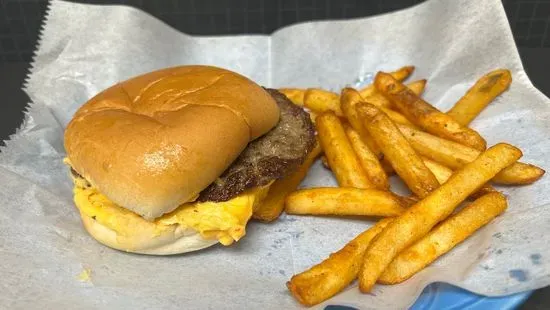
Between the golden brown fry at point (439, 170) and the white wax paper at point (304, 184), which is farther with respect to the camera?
the golden brown fry at point (439, 170)

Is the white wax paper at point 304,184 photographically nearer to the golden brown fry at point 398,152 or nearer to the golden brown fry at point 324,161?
the golden brown fry at point 324,161

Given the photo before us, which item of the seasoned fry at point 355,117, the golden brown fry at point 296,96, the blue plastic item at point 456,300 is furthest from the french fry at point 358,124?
the blue plastic item at point 456,300

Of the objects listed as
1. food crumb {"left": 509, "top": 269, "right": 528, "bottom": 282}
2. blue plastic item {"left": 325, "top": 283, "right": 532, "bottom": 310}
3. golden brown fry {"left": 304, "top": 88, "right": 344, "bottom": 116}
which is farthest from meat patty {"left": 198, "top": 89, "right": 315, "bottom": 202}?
food crumb {"left": 509, "top": 269, "right": 528, "bottom": 282}

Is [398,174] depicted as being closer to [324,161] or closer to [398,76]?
[324,161]

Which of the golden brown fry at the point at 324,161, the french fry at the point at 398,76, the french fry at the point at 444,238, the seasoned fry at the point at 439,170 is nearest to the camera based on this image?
the french fry at the point at 444,238

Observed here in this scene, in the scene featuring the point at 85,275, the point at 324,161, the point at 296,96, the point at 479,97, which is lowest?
the point at 85,275

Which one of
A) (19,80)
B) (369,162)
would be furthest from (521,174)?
(19,80)

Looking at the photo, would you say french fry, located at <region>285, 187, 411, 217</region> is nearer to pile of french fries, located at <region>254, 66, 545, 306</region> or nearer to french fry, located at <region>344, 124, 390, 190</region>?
pile of french fries, located at <region>254, 66, 545, 306</region>
